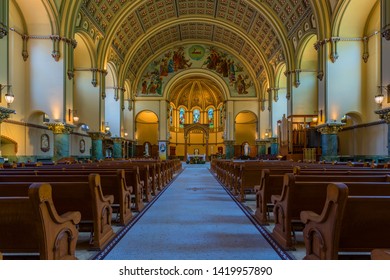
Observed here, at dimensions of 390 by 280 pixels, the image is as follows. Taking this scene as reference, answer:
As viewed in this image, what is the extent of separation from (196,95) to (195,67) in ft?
36.5

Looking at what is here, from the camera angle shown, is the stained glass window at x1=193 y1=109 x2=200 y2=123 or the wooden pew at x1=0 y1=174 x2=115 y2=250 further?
the stained glass window at x1=193 y1=109 x2=200 y2=123

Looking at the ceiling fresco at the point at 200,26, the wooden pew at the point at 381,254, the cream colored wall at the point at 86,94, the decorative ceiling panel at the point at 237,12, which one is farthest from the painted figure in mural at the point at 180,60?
the wooden pew at the point at 381,254

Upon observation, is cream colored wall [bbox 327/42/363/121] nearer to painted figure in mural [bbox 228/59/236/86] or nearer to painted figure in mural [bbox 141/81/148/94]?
painted figure in mural [bbox 228/59/236/86]

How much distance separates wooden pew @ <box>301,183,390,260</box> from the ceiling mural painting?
32668 millimetres

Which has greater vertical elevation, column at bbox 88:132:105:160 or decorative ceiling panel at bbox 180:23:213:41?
decorative ceiling panel at bbox 180:23:213:41

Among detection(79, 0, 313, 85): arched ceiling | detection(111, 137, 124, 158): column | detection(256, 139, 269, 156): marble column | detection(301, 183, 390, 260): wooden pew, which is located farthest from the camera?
detection(256, 139, 269, 156): marble column

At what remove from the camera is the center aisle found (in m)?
3.79

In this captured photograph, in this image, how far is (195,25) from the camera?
30484 mm

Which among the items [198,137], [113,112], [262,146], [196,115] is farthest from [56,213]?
[196,115]

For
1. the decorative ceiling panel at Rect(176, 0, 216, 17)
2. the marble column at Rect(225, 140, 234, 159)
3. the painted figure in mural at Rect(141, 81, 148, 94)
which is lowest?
the marble column at Rect(225, 140, 234, 159)

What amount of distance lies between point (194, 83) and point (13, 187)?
1624 inches

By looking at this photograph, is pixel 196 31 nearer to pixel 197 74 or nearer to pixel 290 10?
pixel 197 74

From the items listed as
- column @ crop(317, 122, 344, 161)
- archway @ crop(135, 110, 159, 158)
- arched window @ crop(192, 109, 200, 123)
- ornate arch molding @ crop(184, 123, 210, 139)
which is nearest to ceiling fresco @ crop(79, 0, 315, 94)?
column @ crop(317, 122, 344, 161)

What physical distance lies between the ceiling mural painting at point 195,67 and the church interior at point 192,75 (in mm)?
110
